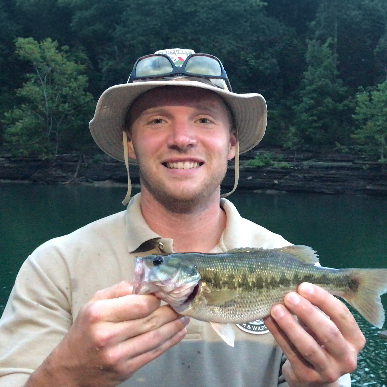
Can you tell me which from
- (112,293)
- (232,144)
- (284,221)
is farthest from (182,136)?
(284,221)

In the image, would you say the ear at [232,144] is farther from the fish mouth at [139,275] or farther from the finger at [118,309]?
the finger at [118,309]

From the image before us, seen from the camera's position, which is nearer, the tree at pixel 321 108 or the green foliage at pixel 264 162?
the green foliage at pixel 264 162

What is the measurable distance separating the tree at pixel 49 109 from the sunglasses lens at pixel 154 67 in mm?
42249

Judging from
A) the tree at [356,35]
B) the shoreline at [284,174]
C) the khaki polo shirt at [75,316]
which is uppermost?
the tree at [356,35]

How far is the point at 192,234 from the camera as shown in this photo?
10.9 ft

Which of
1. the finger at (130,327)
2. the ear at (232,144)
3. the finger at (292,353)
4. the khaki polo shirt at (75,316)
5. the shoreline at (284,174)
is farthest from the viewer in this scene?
the shoreline at (284,174)

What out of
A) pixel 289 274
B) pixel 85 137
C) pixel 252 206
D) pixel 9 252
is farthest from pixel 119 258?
pixel 85 137

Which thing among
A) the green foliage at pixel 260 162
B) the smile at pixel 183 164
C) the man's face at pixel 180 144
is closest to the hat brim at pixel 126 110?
the man's face at pixel 180 144

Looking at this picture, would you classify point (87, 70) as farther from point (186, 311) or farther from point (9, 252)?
point (186, 311)

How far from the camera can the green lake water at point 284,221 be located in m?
15.4

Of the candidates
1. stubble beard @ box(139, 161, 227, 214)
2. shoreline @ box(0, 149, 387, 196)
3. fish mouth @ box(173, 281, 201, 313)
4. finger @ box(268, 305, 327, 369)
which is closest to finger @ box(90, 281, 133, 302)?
fish mouth @ box(173, 281, 201, 313)

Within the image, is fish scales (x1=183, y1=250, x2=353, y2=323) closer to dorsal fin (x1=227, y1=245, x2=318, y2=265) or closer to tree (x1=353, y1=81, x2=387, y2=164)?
dorsal fin (x1=227, y1=245, x2=318, y2=265)

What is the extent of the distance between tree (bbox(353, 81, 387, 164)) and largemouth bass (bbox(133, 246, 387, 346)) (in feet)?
114

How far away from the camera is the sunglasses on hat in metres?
3.31
